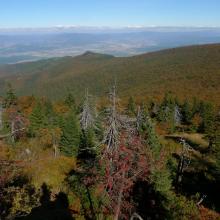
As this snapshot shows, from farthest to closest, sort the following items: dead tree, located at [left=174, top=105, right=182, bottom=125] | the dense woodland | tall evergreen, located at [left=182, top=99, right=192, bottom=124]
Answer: tall evergreen, located at [left=182, top=99, right=192, bottom=124]
dead tree, located at [left=174, top=105, right=182, bottom=125]
the dense woodland

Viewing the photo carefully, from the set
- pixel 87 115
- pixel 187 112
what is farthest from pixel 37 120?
pixel 187 112

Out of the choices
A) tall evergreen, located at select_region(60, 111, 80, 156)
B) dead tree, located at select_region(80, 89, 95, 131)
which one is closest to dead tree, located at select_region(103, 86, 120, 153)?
tall evergreen, located at select_region(60, 111, 80, 156)

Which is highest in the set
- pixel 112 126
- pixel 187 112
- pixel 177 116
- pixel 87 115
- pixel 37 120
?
pixel 112 126

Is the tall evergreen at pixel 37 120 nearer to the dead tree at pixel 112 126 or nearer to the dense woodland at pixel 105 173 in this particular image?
the dense woodland at pixel 105 173

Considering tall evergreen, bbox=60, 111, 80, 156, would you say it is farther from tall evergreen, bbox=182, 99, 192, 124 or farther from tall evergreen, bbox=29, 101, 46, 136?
tall evergreen, bbox=182, 99, 192, 124

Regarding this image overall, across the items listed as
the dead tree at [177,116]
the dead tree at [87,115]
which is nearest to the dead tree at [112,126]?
the dead tree at [87,115]

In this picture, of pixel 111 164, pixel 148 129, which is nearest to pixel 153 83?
pixel 148 129

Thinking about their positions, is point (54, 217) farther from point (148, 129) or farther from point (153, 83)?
point (153, 83)

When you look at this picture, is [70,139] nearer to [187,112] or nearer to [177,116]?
[177,116]

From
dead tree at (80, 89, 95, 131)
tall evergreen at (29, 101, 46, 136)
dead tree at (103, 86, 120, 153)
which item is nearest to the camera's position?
dead tree at (103, 86, 120, 153)
